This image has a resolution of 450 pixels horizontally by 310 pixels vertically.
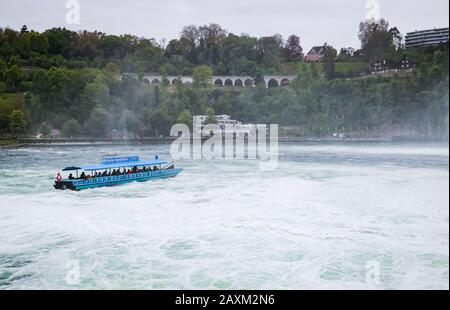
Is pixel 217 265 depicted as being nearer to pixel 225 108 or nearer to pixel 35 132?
pixel 35 132

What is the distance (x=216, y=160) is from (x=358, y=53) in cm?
1686

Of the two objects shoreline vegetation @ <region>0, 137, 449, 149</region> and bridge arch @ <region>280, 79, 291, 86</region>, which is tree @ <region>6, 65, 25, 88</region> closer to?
shoreline vegetation @ <region>0, 137, 449, 149</region>

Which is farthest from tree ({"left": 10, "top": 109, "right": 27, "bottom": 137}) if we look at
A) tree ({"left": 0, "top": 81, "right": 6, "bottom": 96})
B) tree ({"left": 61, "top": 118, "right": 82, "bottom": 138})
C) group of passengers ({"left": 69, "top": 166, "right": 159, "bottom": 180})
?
group of passengers ({"left": 69, "top": 166, "right": 159, "bottom": 180})

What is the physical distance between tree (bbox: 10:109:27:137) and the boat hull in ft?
30.0

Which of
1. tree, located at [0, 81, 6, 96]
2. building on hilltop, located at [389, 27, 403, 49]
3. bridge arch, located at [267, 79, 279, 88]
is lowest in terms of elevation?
tree, located at [0, 81, 6, 96]

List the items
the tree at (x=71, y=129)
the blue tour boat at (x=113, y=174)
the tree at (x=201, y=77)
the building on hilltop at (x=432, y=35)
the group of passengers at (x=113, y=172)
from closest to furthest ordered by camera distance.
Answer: the building on hilltop at (x=432, y=35), the blue tour boat at (x=113, y=174), the group of passengers at (x=113, y=172), the tree at (x=71, y=129), the tree at (x=201, y=77)

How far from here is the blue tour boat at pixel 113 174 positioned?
743 cm

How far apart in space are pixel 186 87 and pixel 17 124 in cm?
801

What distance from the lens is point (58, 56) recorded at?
20406 millimetres

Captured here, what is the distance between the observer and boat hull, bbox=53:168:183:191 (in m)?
7.33

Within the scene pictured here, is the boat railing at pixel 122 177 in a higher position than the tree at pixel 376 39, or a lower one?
lower

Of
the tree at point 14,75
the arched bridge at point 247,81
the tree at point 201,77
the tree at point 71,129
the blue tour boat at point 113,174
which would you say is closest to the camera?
the blue tour boat at point 113,174
